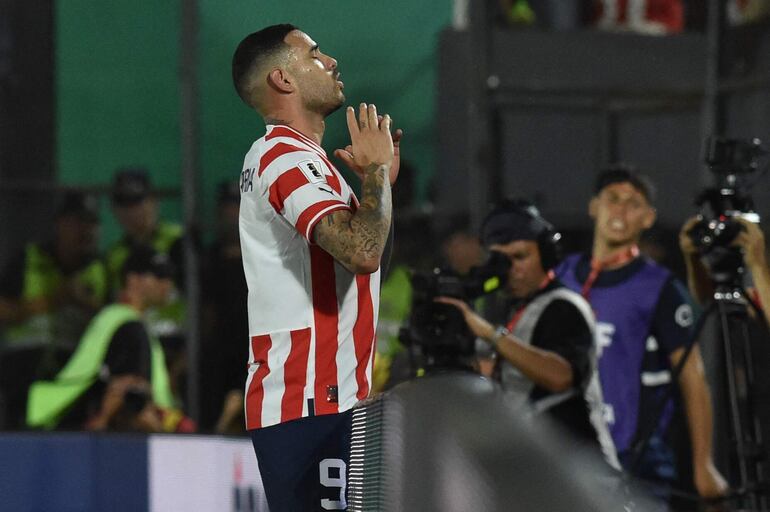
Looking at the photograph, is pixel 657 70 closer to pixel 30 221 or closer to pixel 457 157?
pixel 457 157

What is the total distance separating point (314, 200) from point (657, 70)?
473 centimetres

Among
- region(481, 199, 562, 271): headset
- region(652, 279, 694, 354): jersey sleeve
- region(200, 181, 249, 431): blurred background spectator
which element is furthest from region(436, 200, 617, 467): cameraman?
region(200, 181, 249, 431): blurred background spectator

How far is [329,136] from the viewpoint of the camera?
629cm

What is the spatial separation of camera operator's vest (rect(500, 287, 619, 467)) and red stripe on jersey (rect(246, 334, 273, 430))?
152 cm

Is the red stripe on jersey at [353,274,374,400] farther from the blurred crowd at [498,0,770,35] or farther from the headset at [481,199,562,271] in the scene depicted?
the blurred crowd at [498,0,770,35]

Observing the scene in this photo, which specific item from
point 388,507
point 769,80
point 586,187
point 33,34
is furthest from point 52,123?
point 388,507

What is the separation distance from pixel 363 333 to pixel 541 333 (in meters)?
1.58

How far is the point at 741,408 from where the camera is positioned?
4.73 meters

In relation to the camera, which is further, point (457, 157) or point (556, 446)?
point (457, 157)

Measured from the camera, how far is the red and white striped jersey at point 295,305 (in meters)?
2.70

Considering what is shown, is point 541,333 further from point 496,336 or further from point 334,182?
point 334,182

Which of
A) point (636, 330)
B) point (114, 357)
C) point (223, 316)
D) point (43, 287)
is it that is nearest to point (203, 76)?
point (223, 316)

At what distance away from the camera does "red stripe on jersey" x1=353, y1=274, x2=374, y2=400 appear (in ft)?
9.01

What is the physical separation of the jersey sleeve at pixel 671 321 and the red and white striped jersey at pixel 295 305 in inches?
106
